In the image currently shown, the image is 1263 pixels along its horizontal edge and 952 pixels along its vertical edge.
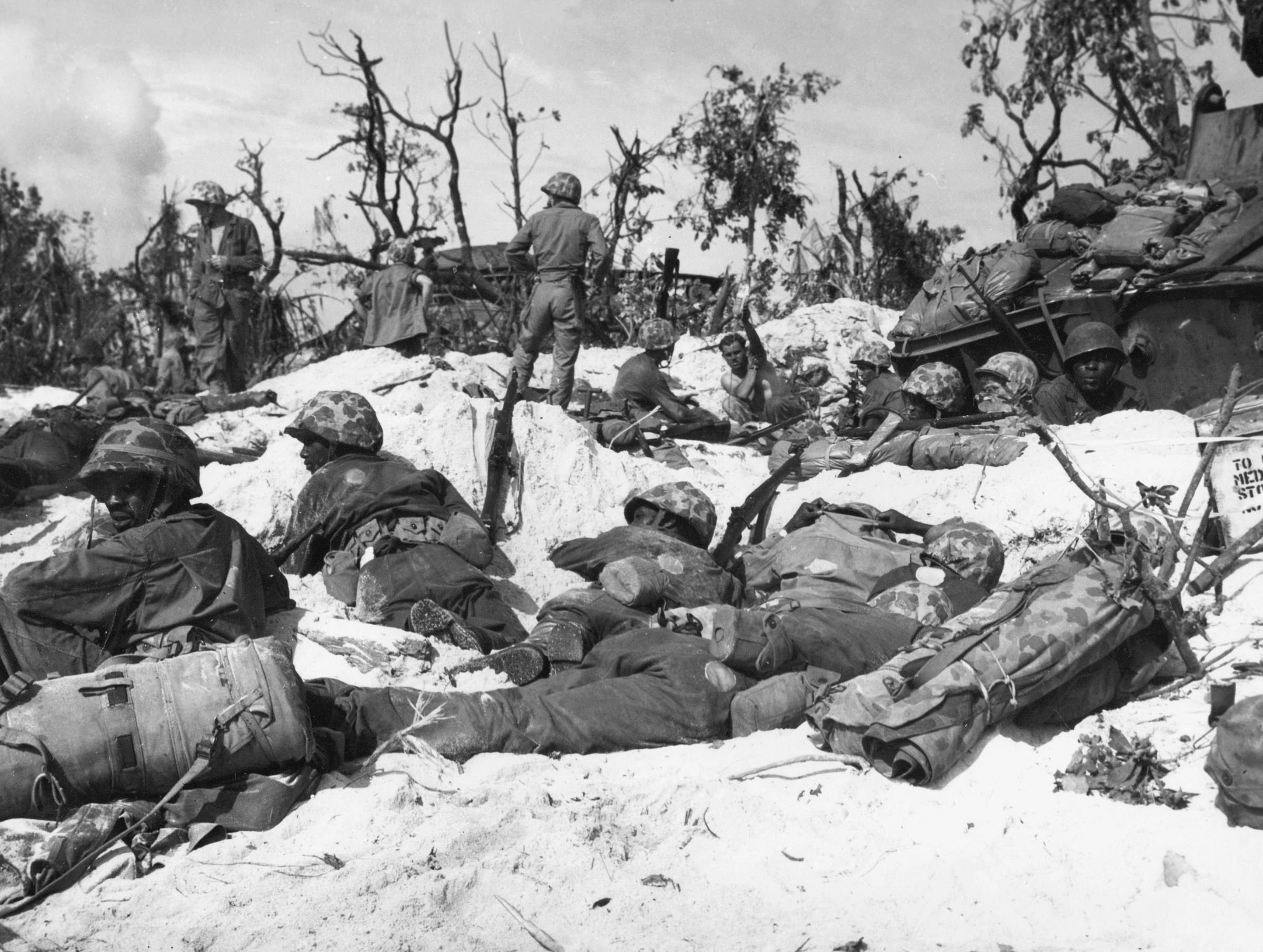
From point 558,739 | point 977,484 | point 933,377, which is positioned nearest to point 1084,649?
point 558,739

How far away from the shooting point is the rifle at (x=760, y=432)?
344 inches

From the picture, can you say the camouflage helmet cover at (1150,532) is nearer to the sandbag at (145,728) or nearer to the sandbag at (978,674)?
the sandbag at (978,674)

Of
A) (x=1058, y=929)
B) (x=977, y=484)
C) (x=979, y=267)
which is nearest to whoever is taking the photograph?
(x=1058, y=929)

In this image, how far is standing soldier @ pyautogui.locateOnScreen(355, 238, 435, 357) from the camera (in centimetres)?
1026

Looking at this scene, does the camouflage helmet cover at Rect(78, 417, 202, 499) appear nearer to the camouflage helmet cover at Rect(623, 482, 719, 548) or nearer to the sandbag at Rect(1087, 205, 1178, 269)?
the camouflage helmet cover at Rect(623, 482, 719, 548)

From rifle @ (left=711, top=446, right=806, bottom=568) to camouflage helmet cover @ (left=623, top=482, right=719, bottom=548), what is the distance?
114mm

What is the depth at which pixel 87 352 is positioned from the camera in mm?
10938

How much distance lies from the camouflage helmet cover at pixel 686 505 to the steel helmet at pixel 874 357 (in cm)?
442

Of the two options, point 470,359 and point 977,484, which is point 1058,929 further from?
point 470,359

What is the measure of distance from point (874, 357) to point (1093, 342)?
2.49 metres

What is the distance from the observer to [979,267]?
29.5 ft

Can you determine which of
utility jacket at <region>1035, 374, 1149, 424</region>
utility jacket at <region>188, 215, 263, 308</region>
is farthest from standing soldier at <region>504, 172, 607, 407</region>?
utility jacket at <region>1035, 374, 1149, 424</region>

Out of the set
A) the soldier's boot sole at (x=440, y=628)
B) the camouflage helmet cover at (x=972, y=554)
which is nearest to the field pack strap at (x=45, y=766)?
the soldier's boot sole at (x=440, y=628)

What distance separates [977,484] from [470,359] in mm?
4759
